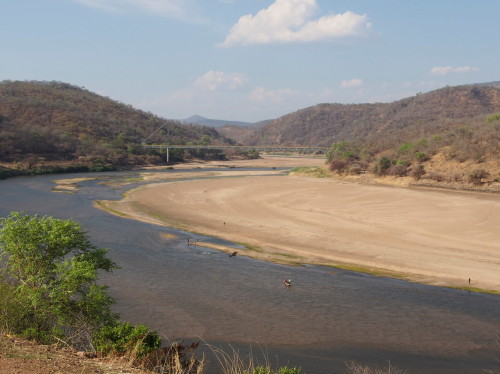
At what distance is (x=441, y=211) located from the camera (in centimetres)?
3638

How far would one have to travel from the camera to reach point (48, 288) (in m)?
11.5

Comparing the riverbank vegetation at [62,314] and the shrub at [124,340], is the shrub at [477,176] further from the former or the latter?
the shrub at [124,340]

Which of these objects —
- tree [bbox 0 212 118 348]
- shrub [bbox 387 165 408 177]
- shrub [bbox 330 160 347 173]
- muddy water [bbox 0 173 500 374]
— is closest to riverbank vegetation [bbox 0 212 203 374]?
tree [bbox 0 212 118 348]

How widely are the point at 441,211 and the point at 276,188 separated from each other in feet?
68.3

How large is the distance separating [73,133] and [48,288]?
97704 mm

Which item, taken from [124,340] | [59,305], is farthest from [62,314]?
[124,340]

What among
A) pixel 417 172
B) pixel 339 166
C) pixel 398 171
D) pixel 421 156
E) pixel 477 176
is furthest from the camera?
pixel 339 166

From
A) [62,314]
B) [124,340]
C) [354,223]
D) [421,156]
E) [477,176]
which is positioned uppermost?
[421,156]

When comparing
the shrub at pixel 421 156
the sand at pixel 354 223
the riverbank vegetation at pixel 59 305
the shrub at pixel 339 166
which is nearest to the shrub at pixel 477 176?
the sand at pixel 354 223

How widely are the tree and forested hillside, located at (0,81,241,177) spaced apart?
→ 65821 mm

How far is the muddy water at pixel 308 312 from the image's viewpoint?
45.0 feet

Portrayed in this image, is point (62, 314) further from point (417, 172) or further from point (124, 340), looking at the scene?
point (417, 172)

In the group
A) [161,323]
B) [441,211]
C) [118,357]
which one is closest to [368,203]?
[441,211]

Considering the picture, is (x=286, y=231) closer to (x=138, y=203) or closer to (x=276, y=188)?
(x=138, y=203)
